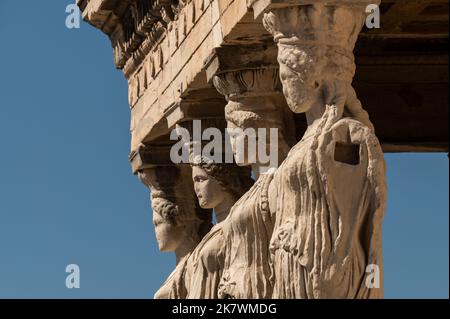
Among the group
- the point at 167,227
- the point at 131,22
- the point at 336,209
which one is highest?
the point at 131,22

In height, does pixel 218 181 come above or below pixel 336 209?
above

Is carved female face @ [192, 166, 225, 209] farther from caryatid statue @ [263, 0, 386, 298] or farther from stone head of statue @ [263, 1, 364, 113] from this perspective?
stone head of statue @ [263, 1, 364, 113]

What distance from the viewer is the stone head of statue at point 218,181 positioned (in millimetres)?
18281

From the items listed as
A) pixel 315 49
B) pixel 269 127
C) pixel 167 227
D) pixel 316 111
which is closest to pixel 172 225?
pixel 167 227

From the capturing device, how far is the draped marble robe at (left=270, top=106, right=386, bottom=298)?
48.6 feet

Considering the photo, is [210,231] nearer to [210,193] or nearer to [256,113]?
[210,193]

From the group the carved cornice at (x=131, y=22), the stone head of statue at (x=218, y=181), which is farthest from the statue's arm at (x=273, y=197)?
the carved cornice at (x=131, y=22)

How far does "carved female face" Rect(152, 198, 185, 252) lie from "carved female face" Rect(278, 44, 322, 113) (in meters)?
4.64

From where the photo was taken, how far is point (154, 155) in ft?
66.5

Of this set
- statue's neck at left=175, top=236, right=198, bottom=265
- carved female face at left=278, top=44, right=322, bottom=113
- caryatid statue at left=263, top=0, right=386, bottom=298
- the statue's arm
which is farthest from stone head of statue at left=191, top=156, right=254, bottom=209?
carved female face at left=278, top=44, right=322, bottom=113

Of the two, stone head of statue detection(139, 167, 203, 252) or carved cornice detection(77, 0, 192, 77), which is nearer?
carved cornice detection(77, 0, 192, 77)

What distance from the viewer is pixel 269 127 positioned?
1692cm

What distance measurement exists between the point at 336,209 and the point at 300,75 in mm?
949
